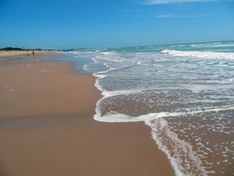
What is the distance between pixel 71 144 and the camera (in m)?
5.23

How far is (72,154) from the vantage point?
15.5ft

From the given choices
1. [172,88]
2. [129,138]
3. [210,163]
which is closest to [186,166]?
[210,163]

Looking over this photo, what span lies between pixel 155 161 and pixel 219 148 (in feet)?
3.95

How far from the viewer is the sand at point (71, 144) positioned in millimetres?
4184

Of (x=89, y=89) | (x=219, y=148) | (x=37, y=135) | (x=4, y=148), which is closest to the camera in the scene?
(x=219, y=148)

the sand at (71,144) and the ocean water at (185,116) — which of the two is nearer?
the sand at (71,144)

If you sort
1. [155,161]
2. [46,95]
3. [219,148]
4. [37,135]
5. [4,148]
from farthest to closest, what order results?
[46,95], [37,135], [4,148], [219,148], [155,161]

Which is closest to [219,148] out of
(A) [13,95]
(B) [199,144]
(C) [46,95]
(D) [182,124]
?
(B) [199,144]

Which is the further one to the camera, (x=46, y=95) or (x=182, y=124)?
(x=46, y=95)

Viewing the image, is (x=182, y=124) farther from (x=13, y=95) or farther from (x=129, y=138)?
(x=13, y=95)

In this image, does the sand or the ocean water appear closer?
the sand

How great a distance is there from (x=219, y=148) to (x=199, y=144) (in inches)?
14.2

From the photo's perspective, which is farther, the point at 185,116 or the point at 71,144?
the point at 185,116

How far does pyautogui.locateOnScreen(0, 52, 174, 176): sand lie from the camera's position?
4.18 meters
